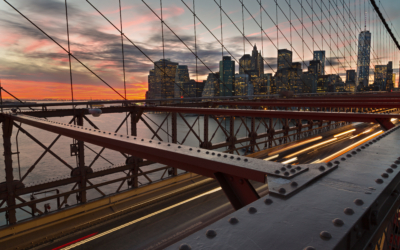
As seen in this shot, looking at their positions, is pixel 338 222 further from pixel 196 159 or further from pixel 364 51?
pixel 364 51

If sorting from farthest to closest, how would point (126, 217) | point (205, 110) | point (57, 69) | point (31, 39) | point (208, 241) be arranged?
point (57, 69), point (31, 39), point (126, 217), point (205, 110), point (208, 241)

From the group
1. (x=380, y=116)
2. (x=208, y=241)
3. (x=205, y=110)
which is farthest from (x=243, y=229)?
(x=205, y=110)

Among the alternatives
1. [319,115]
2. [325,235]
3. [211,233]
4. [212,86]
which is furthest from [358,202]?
[212,86]

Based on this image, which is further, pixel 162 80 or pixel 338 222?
pixel 162 80

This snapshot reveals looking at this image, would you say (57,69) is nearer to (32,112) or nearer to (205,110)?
(32,112)

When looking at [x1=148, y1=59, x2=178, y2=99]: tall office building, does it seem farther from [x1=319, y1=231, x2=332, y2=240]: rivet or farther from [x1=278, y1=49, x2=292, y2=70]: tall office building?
[x1=319, y1=231, x2=332, y2=240]: rivet

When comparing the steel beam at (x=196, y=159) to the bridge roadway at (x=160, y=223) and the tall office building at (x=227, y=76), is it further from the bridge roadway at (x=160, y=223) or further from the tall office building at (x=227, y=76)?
the tall office building at (x=227, y=76)
